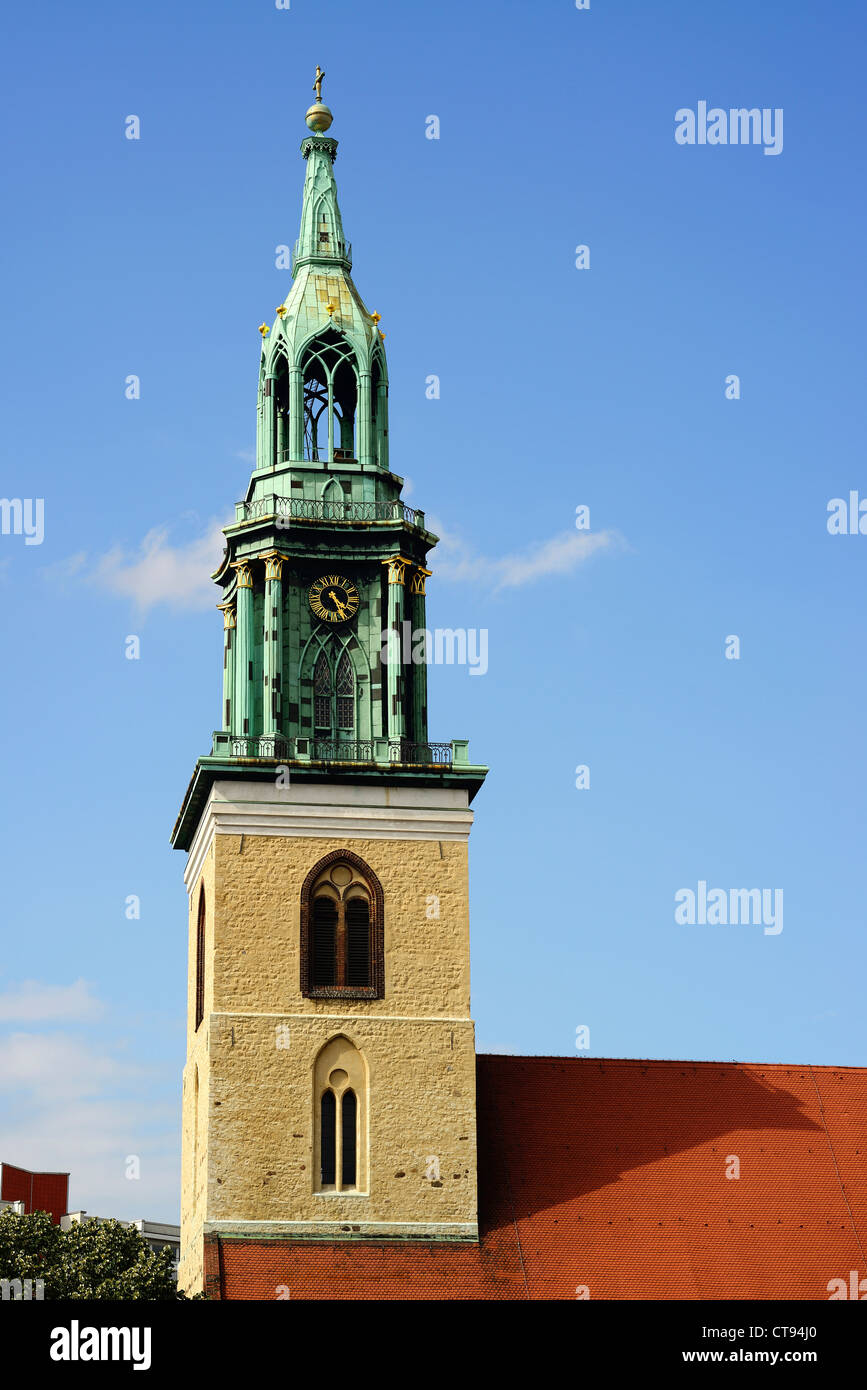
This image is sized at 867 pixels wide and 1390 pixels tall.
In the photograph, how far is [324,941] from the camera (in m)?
48.6

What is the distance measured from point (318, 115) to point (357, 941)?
20387 millimetres

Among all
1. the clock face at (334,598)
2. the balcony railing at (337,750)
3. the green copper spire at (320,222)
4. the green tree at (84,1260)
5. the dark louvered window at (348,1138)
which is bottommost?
the green tree at (84,1260)

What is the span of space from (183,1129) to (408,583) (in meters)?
13.1

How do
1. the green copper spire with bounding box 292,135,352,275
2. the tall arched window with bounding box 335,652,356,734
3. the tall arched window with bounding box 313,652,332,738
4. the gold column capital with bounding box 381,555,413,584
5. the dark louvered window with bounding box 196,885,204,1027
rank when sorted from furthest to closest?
the green copper spire with bounding box 292,135,352,275
the gold column capital with bounding box 381,555,413,584
the tall arched window with bounding box 335,652,356,734
the tall arched window with bounding box 313,652,332,738
the dark louvered window with bounding box 196,885,204,1027

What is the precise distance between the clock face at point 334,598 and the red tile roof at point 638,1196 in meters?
10.3

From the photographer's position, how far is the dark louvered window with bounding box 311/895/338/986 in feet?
159

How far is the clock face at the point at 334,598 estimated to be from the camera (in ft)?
170

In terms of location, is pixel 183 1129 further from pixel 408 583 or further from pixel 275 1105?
pixel 408 583

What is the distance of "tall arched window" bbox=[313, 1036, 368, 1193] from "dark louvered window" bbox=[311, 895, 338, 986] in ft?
4.40

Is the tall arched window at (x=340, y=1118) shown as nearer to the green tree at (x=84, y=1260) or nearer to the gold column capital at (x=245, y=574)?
the green tree at (x=84, y=1260)

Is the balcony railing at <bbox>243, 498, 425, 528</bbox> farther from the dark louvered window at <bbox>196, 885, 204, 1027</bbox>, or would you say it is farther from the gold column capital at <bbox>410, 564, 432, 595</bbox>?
the dark louvered window at <bbox>196, 885, 204, 1027</bbox>

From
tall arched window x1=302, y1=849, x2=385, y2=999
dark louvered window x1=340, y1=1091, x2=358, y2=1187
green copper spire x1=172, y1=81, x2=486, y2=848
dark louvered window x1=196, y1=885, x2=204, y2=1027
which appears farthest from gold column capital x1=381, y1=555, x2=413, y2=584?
dark louvered window x1=340, y1=1091, x2=358, y2=1187

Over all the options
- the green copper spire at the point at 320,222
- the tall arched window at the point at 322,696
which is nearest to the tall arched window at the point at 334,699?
the tall arched window at the point at 322,696

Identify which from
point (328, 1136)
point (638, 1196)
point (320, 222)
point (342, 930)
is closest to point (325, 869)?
point (342, 930)
